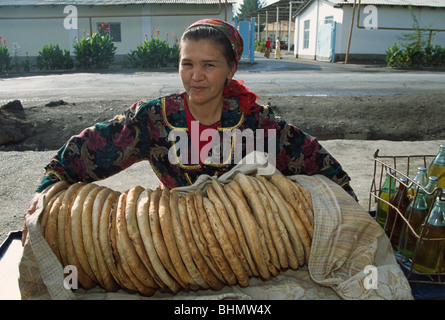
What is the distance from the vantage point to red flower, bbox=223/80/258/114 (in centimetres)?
194

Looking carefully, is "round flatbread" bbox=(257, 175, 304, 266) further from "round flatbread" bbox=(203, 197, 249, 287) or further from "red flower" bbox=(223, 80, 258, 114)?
"red flower" bbox=(223, 80, 258, 114)

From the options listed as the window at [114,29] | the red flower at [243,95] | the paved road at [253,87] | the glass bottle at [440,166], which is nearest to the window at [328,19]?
the paved road at [253,87]

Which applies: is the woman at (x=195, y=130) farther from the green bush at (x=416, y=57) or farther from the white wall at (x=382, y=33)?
the white wall at (x=382, y=33)

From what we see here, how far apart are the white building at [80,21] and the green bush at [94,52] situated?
2.96 meters

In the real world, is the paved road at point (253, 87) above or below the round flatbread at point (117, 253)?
above

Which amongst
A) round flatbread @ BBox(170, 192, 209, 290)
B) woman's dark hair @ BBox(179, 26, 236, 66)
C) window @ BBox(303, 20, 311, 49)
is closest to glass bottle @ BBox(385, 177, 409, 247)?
round flatbread @ BBox(170, 192, 209, 290)

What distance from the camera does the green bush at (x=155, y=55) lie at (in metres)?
14.8

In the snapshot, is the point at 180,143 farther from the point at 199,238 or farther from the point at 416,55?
the point at 416,55

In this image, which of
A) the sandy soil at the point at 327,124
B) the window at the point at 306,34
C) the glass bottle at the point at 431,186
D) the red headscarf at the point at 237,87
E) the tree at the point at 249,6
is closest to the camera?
the glass bottle at the point at 431,186

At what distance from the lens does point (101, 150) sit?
1779mm

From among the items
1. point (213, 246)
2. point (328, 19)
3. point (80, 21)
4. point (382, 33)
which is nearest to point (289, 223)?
point (213, 246)

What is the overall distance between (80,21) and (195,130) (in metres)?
18.2
